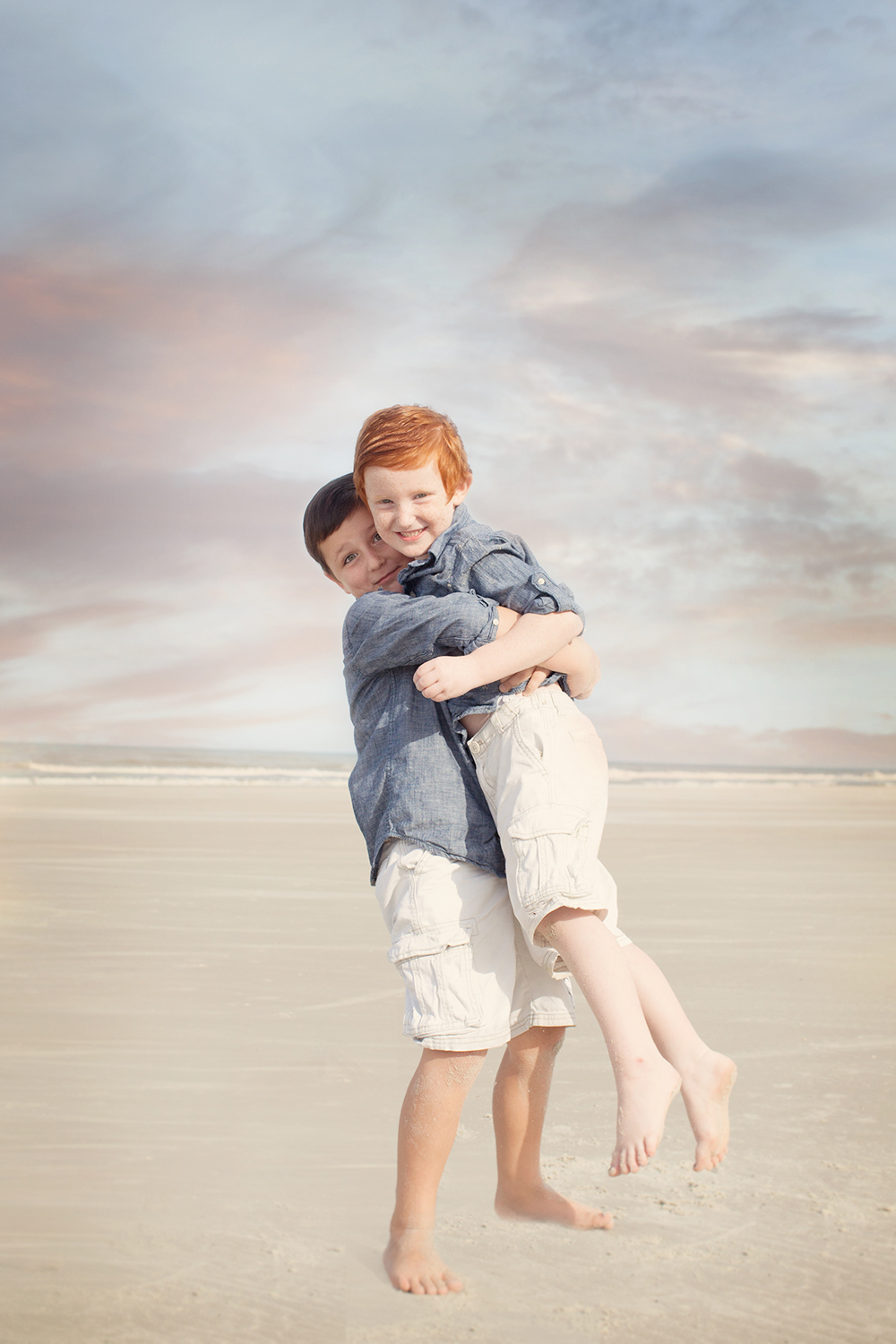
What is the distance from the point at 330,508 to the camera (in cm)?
245

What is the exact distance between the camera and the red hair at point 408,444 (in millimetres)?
2250

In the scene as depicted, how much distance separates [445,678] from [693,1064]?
933mm

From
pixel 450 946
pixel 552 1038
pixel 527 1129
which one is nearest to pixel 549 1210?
pixel 527 1129

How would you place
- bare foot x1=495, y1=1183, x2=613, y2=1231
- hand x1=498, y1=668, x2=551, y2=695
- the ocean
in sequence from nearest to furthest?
1. hand x1=498, y1=668, x2=551, y2=695
2. bare foot x1=495, y1=1183, x2=613, y2=1231
3. the ocean

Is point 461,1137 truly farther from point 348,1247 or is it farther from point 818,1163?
point 818,1163

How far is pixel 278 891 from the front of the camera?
662 centimetres

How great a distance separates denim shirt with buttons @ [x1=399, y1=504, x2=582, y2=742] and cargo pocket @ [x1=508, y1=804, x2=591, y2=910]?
269 millimetres

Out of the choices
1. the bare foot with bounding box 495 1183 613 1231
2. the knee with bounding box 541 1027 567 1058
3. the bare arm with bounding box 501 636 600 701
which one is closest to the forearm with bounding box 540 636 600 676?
the bare arm with bounding box 501 636 600 701

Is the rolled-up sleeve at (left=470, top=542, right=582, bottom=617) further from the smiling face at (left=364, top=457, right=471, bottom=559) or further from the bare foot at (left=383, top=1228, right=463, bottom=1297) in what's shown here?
the bare foot at (left=383, top=1228, right=463, bottom=1297)

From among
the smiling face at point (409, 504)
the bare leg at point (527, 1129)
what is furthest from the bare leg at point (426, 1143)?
the smiling face at point (409, 504)

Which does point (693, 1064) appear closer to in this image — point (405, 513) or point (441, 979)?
point (441, 979)

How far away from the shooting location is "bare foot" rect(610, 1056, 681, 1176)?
194cm

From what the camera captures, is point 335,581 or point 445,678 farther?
point 335,581

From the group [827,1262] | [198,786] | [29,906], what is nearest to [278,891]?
[29,906]
